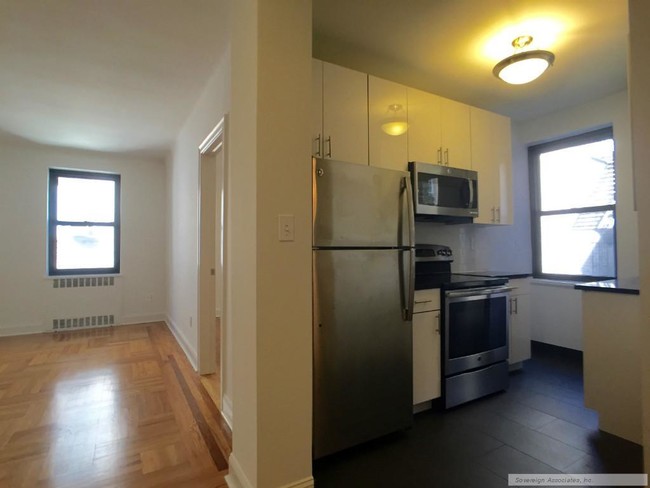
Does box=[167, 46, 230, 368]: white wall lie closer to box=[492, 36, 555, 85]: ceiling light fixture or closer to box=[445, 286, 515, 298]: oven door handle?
box=[445, 286, 515, 298]: oven door handle

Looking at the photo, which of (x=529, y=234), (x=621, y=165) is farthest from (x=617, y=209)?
(x=529, y=234)

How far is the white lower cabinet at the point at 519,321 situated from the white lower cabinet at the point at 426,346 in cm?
107

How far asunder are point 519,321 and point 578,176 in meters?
1.88

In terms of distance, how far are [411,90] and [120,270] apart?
4.87 metres

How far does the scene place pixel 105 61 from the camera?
2.42 metres

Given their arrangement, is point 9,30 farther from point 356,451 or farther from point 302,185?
point 356,451

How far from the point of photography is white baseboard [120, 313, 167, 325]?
4.95 m

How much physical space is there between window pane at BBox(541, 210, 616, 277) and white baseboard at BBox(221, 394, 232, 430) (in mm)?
3800

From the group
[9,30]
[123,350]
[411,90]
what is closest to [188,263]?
[123,350]

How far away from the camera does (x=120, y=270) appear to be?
4.98 metres

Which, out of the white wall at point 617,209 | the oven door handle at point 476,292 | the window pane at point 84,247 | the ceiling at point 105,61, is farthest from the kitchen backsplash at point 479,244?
the window pane at point 84,247

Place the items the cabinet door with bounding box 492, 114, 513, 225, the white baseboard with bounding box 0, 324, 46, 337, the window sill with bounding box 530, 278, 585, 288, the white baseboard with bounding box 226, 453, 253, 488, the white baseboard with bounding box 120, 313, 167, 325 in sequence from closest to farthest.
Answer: the white baseboard with bounding box 226, 453, 253, 488
the cabinet door with bounding box 492, 114, 513, 225
the window sill with bounding box 530, 278, 585, 288
the white baseboard with bounding box 0, 324, 46, 337
the white baseboard with bounding box 120, 313, 167, 325

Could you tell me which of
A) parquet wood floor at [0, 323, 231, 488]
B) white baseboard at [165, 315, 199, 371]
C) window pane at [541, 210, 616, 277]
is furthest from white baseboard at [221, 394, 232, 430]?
window pane at [541, 210, 616, 277]

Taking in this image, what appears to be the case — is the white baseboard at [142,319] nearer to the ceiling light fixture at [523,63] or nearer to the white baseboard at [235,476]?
the white baseboard at [235,476]
